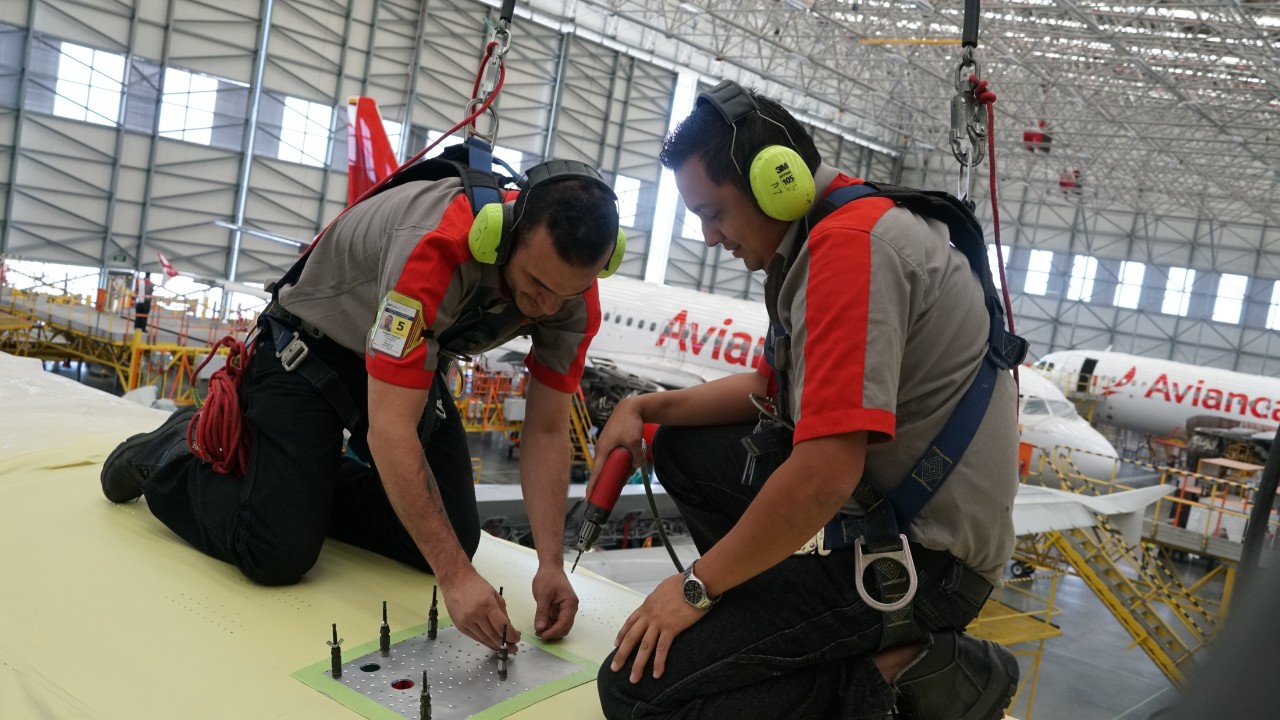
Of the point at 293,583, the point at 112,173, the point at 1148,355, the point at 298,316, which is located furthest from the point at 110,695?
the point at 1148,355

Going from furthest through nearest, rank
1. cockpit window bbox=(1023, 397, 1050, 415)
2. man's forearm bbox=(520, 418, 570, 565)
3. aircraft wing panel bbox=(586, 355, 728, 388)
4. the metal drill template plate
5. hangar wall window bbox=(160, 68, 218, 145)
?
hangar wall window bbox=(160, 68, 218, 145)
aircraft wing panel bbox=(586, 355, 728, 388)
cockpit window bbox=(1023, 397, 1050, 415)
man's forearm bbox=(520, 418, 570, 565)
the metal drill template plate

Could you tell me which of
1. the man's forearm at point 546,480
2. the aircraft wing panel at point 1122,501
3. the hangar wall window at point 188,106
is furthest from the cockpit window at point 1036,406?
the hangar wall window at point 188,106

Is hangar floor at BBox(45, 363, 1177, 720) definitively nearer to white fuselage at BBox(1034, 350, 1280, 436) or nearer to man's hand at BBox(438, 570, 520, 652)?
man's hand at BBox(438, 570, 520, 652)

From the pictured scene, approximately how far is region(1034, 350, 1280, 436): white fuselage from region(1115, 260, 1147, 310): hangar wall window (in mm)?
8734

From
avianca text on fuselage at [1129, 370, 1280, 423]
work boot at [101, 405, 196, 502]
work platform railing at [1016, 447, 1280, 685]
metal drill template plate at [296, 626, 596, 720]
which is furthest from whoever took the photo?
avianca text on fuselage at [1129, 370, 1280, 423]

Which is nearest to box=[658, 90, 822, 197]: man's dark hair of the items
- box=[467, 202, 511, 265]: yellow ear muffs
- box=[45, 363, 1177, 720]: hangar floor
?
box=[467, 202, 511, 265]: yellow ear muffs

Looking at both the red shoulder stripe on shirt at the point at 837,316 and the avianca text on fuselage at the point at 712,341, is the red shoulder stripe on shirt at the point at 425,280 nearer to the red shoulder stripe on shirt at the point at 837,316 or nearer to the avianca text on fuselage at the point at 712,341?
the red shoulder stripe on shirt at the point at 837,316

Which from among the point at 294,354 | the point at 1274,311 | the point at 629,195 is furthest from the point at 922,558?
the point at 1274,311

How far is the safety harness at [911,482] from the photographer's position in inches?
67.2

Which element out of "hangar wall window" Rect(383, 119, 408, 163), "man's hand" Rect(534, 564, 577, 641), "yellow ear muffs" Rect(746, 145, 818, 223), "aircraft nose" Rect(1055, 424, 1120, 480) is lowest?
"aircraft nose" Rect(1055, 424, 1120, 480)

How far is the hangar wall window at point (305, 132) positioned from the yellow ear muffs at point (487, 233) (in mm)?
18814

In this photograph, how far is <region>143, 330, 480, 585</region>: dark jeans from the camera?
2.37 metres

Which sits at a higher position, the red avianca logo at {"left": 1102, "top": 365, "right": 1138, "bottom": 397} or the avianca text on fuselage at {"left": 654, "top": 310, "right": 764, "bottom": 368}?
the red avianca logo at {"left": 1102, "top": 365, "right": 1138, "bottom": 397}

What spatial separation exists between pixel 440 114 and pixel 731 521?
2050 centimetres
